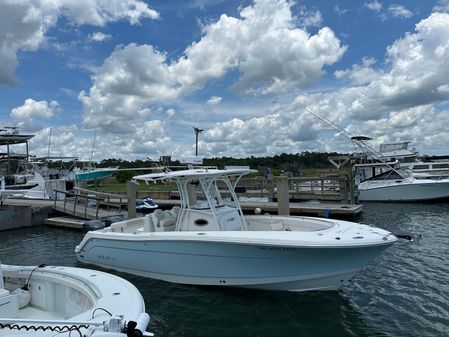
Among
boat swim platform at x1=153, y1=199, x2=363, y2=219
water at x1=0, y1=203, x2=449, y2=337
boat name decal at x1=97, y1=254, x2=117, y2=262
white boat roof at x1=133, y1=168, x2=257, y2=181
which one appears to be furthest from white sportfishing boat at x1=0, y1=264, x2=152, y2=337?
boat swim platform at x1=153, y1=199, x2=363, y2=219

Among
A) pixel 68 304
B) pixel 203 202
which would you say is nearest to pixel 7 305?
pixel 68 304

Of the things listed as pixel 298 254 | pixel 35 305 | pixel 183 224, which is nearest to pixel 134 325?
pixel 35 305

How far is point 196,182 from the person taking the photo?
430 inches

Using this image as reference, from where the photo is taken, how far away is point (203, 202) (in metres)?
10.7

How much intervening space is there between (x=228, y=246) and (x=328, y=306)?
8.26ft

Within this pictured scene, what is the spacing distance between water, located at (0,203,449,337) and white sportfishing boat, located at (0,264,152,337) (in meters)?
2.07

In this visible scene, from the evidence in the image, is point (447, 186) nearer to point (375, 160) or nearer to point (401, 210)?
point (401, 210)

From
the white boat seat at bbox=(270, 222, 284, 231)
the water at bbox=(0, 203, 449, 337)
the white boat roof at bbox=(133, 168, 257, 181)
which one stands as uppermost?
the white boat roof at bbox=(133, 168, 257, 181)

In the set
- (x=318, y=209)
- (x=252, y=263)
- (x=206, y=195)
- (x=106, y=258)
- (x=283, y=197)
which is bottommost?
(x=106, y=258)

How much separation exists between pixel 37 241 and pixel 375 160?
30.3 m

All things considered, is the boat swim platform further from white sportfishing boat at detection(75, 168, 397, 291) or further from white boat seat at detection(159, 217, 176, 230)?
white boat seat at detection(159, 217, 176, 230)

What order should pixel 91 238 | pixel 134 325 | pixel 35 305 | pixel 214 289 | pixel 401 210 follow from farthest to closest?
pixel 401 210
pixel 91 238
pixel 214 289
pixel 35 305
pixel 134 325

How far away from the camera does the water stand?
736 centimetres

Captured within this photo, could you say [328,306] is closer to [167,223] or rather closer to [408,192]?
[167,223]
